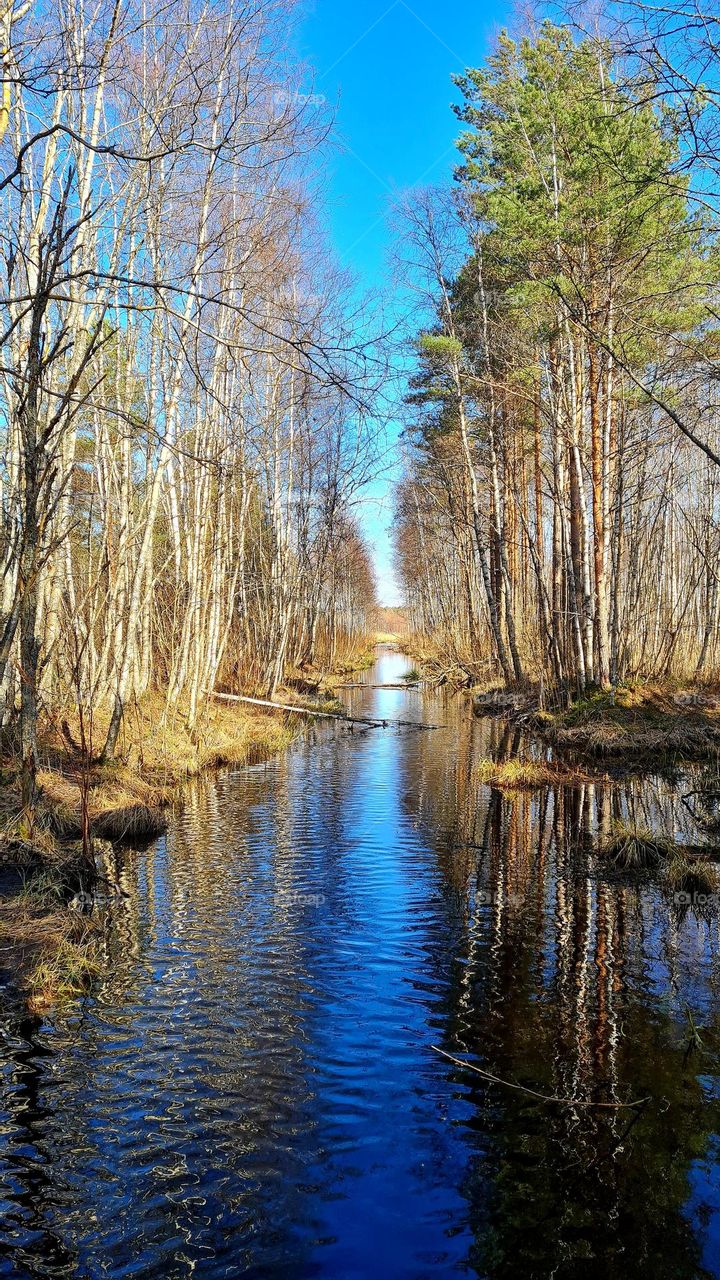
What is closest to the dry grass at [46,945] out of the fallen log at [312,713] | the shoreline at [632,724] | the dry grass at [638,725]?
the shoreline at [632,724]

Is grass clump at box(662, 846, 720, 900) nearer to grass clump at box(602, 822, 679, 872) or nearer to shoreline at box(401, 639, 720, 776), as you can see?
grass clump at box(602, 822, 679, 872)

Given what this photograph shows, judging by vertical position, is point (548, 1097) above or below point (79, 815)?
below

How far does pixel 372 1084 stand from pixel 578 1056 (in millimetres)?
1138

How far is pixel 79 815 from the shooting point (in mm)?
8484

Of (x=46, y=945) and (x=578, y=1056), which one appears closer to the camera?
(x=578, y=1056)

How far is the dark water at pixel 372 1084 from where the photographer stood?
9.88 ft

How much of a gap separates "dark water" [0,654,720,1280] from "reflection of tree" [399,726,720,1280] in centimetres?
1

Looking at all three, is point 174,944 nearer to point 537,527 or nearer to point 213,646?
point 213,646

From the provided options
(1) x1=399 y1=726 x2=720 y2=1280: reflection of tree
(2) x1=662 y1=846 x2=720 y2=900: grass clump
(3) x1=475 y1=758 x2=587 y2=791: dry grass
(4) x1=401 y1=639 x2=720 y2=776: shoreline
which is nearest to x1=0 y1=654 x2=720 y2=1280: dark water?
(1) x1=399 y1=726 x2=720 y2=1280: reflection of tree

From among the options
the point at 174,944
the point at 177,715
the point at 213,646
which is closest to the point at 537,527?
the point at 213,646

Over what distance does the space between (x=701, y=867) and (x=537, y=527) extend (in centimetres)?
1164

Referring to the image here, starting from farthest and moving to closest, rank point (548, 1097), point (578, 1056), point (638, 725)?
point (638, 725) → point (578, 1056) → point (548, 1097)

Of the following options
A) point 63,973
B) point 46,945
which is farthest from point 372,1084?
point 46,945

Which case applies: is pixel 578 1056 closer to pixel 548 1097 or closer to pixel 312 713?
pixel 548 1097
